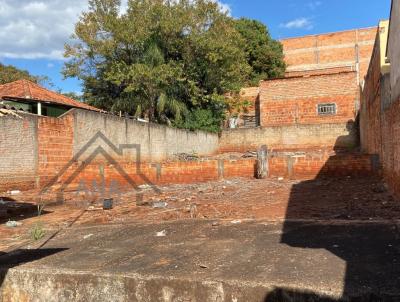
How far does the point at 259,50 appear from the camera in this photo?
3098cm

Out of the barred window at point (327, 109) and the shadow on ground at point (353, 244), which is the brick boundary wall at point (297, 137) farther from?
the shadow on ground at point (353, 244)

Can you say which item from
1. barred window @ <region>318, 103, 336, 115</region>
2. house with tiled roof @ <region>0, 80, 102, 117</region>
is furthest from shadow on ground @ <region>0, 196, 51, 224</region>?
barred window @ <region>318, 103, 336, 115</region>

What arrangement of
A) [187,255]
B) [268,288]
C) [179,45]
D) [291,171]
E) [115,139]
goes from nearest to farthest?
1. [268,288]
2. [187,255]
3. [291,171]
4. [115,139]
5. [179,45]

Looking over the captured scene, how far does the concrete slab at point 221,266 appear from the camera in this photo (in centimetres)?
273

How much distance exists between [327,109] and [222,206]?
1698 cm

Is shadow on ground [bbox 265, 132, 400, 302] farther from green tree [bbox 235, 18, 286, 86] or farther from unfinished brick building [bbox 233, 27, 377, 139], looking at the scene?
green tree [bbox 235, 18, 286, 86]

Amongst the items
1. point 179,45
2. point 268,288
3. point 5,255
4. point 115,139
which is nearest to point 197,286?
point 268,288

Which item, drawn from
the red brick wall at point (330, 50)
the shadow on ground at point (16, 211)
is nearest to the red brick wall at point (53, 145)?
the shadow on ground at point (16, 211)

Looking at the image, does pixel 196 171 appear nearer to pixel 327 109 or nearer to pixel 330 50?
pixel 327 109

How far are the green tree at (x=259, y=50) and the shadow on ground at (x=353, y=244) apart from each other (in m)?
24.8

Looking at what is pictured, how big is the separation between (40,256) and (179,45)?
17.3 meters

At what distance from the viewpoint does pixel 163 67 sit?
18484 millimetres

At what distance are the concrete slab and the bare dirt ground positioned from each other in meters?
0.94

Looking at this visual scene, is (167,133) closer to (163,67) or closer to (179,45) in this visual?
(163,67)
